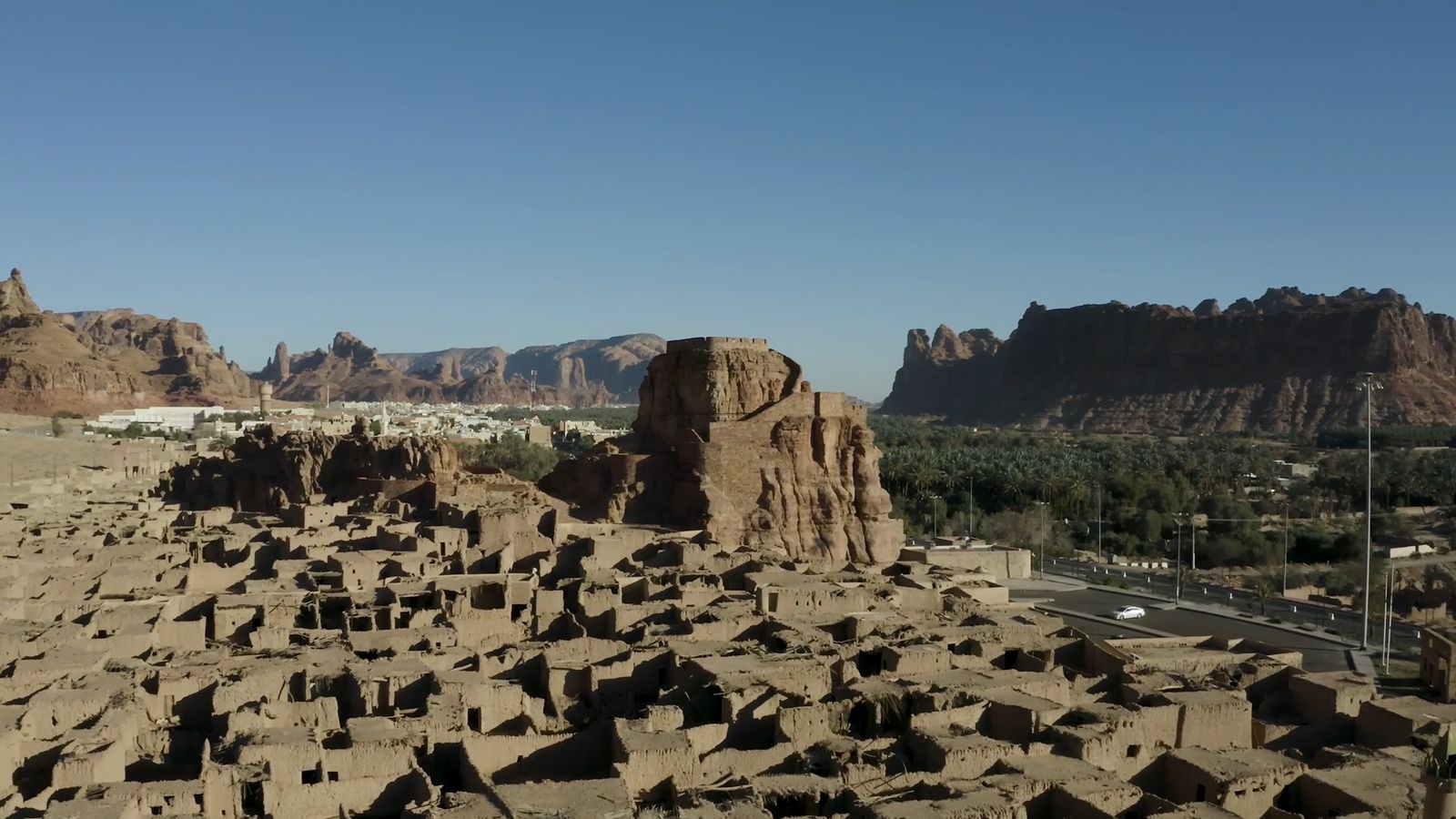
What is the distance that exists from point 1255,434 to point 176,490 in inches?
3840

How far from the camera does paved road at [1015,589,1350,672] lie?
2866 centimetres

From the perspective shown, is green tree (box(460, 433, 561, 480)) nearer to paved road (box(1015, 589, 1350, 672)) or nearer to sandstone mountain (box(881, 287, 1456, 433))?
paved road (box(1015, 589, 1350, 672))

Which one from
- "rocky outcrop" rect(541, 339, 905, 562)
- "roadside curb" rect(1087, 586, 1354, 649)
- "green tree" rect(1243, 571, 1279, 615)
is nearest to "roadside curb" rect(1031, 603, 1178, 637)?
"roadside curb" rect(1087, 586, 1354, 649)

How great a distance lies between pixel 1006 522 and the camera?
5456 centimetres

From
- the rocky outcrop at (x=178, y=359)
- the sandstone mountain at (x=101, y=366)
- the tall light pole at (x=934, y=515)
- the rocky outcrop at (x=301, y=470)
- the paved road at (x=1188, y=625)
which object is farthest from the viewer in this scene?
the rocky outcrop at (x=178, y=359)

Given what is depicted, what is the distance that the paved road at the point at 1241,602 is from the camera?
31719 mm

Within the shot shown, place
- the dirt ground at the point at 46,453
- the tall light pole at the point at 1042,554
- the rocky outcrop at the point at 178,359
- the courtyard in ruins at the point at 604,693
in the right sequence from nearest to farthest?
1. the courtyard in ruins at the point at 604,693
2. the tall light pole at the point at 1042,554
3. the dirt ground at the point at 46,453
4. the rocky outcrop at the point at 178,359

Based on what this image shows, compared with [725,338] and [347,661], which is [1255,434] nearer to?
[725,338]

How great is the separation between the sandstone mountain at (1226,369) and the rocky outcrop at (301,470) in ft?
322

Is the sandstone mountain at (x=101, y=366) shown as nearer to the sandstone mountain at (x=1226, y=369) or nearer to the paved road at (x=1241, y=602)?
the paved road at (x=1241, y=602)

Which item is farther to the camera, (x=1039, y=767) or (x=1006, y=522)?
(x=1006, y=522)

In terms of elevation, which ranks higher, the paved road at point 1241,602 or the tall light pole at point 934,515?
the tall light pole at point 934,515

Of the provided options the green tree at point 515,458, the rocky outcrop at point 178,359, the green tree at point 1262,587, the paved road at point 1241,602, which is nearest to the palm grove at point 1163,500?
the green tree at point 1262,587

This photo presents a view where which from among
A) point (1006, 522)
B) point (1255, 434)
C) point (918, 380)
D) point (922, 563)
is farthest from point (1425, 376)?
point (922, 563)
